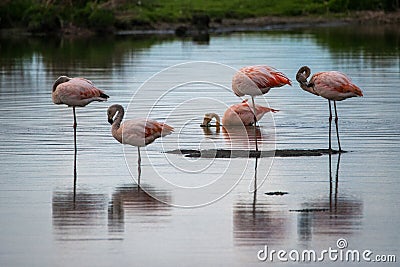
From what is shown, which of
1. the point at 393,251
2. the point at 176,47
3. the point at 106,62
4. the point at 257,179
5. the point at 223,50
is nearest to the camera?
the point at 393,251

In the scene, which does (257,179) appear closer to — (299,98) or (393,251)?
(393,251)

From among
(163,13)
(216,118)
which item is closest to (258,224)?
(216,118)

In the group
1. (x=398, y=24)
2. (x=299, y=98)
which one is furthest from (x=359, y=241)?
(x=398, y=24)

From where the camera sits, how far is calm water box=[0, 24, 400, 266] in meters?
9.73

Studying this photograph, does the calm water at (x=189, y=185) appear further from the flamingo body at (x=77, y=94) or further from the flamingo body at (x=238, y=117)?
the flamingo body at (x=77, y=94)

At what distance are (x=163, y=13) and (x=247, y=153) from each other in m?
46.5

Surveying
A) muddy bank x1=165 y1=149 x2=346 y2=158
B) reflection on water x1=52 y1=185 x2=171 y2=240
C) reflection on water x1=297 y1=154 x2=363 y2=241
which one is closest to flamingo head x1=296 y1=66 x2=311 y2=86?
muddy bank x1=165 y1=149 x2=346 y2=158

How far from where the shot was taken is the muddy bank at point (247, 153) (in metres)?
14.4

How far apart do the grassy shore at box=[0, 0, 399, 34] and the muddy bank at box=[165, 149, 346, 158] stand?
39423 mm

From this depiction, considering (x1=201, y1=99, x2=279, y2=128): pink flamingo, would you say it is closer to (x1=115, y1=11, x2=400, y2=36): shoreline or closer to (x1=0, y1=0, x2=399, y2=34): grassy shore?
(x1=0, y1=0, x2=399, y2=34): grassy shore

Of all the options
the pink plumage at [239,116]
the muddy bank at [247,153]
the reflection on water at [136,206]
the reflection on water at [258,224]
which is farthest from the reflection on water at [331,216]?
the pink plumage at [239,116]

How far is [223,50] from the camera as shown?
3909 cm

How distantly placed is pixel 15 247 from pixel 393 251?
11.5 feet

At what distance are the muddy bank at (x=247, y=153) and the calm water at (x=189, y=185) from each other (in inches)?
9.2
